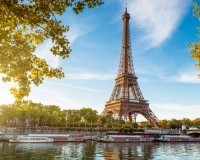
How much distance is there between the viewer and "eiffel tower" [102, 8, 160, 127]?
92.3 meters

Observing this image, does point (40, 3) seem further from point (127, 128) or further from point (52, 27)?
point (127, 128)

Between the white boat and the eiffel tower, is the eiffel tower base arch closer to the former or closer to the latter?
the eiffel tower

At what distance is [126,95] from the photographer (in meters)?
96.2

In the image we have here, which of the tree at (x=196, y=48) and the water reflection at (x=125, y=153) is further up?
the tree at (x=196, y=48)

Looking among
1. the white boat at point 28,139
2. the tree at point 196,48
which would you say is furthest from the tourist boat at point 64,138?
the tree at point 196,48

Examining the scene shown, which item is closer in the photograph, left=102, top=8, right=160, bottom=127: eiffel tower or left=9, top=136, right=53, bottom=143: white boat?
left=9, top=136, right=53, bottom=143: white boat

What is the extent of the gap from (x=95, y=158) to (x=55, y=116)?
53880mm

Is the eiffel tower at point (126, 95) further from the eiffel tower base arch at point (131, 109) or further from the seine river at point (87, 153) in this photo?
the seine river at point (87, 153)

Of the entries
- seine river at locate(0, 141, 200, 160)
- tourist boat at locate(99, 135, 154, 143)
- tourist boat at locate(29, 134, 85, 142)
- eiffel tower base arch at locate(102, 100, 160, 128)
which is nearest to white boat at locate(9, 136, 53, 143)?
tourist boat at locate(29, 134, 85, 142)

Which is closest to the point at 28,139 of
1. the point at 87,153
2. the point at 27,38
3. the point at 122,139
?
the point at 87,153

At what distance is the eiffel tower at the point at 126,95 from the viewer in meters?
92.3

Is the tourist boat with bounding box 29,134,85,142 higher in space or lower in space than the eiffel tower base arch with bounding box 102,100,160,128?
lower

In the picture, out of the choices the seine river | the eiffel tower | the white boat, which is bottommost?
the seine river

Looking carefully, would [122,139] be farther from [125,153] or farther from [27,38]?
[27,38]
